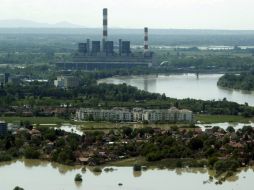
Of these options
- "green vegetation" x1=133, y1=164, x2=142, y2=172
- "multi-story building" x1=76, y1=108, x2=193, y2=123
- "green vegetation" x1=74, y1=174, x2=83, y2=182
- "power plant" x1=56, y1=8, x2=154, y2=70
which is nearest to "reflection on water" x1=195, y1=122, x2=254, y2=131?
"multi-story building" x1=76, y1=108, x2=193, y2=123

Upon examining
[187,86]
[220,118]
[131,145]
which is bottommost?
[187,86]

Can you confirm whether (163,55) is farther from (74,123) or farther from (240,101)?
(74,123)

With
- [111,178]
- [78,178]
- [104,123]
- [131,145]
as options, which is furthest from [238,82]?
[78,178]

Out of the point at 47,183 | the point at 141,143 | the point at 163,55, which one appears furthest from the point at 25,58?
the point at 47,183

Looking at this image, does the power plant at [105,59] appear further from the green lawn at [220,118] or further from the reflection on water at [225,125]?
the reflection on water at [225,125]

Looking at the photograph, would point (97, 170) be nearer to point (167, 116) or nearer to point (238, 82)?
point (167, 116)

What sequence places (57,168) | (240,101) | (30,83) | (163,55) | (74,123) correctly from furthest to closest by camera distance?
(163,55) < (30,83) < (240,101) < (74,123) < (57,168)
